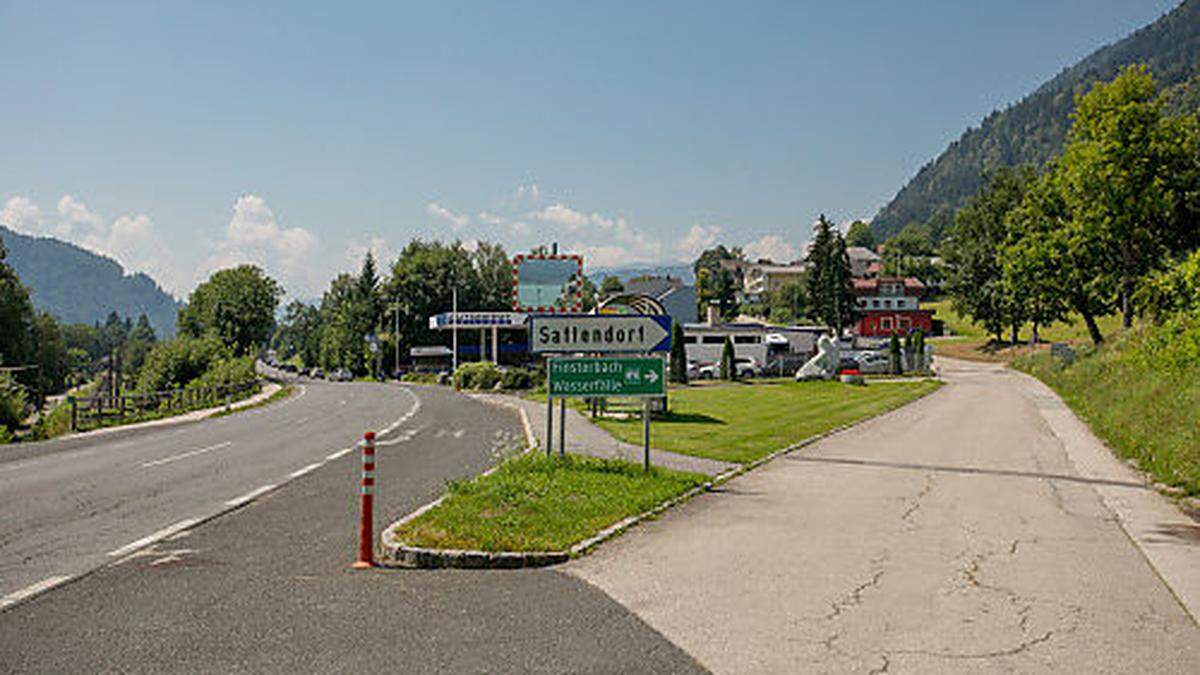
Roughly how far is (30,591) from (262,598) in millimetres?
2087

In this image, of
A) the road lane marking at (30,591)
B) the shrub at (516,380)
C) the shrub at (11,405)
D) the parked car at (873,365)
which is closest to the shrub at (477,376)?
the shrub at (516,380)

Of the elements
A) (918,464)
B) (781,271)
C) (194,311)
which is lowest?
(918,464)

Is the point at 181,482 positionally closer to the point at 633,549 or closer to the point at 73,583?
the point at 73,583

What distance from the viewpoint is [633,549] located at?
9.65m

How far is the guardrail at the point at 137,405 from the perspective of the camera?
31328 millimetres

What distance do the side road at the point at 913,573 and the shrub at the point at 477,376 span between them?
138ft

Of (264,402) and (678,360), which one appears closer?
(264,402)

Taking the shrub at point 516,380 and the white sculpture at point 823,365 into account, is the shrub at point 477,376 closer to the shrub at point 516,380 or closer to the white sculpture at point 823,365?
the shrub at point 516,380

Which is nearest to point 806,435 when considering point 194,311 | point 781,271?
point 194,311

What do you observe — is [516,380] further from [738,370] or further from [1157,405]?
[1157,405]

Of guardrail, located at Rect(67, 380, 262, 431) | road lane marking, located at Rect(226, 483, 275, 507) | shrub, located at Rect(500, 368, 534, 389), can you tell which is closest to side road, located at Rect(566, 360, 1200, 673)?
road lane marking, located at Rect(226, 483, 275, 507)

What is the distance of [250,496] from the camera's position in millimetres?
13383

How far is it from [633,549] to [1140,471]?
1221cm

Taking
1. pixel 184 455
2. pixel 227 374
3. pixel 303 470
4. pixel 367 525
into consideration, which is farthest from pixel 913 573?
pixel 227 374
